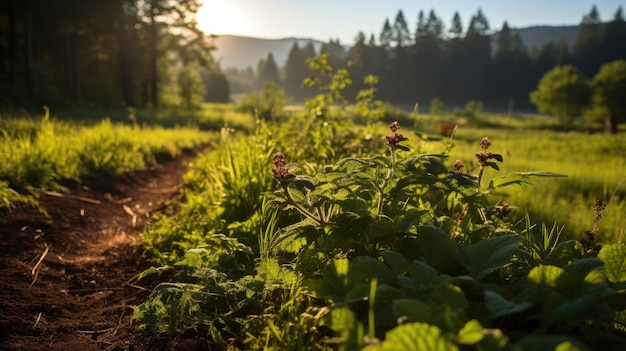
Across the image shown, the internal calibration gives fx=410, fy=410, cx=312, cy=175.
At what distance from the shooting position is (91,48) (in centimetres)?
3053

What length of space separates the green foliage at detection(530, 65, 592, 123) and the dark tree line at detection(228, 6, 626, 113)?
1289 inches

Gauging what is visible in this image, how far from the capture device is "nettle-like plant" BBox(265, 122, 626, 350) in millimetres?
968

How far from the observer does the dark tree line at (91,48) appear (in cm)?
2295

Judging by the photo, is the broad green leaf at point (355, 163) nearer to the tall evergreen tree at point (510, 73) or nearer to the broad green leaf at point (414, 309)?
the broad green leaf at point (414, 309)

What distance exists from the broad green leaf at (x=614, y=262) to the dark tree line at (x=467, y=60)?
3354 inches

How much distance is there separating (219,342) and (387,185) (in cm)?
86

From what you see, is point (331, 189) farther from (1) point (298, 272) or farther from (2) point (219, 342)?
(2) point (219, 342)

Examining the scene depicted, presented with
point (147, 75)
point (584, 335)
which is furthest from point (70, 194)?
point (147, 75)

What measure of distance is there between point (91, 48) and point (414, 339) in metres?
35.5

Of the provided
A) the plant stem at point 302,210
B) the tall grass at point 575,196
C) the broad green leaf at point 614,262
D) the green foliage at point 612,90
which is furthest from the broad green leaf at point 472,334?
the green foliage at point 612,90

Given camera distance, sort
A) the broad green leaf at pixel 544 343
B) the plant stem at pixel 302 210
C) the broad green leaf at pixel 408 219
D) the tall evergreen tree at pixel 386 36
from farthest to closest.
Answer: the tall evergreen tree at pixel 386 36 < the plant stem at pixel 302 210 < the broad green leaf at pixel 408 219 < the broad green leaf at pixel 544 343

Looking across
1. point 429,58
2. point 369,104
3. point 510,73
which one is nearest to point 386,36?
point 429,58

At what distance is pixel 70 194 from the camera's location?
13.7ft

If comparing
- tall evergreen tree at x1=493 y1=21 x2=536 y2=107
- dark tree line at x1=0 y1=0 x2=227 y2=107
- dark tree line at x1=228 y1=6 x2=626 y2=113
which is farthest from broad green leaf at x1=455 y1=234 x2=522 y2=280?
tall evergreen tree at x1=493 y1=21 x2=536 y2=107
